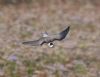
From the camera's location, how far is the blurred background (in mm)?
6156

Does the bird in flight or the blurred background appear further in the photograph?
the blurred background

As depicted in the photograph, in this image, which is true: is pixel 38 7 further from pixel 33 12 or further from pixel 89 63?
pixel 89 63

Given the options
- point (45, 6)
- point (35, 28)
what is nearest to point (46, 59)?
point (35, 28)

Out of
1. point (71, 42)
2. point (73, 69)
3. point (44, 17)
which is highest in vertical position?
point (44, 17)

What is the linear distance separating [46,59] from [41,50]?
345mm

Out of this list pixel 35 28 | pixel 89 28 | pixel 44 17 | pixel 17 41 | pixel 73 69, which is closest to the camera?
pixel 73 69

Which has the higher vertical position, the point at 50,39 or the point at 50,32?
the point at 50,32

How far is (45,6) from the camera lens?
11.6 metres

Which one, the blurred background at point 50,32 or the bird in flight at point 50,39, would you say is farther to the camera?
the blurred background at point 50,32

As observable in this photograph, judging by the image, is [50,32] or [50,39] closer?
[50,39]

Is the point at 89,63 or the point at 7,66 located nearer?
the point at 7,66

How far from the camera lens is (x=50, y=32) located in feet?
28.5

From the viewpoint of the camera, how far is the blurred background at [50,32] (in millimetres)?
6156

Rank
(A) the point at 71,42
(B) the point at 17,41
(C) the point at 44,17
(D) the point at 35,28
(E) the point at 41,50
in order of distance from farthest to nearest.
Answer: (C) the point at 44,17 < (D) the point at 35,28 < (A) the point at 71,42 < (B) the point at 17,41 < (E) the point at 41,50
